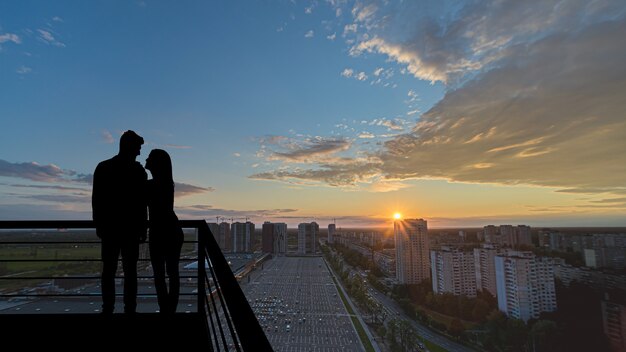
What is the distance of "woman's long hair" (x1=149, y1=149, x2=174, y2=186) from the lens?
1724mm

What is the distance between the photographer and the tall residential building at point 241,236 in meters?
60.3

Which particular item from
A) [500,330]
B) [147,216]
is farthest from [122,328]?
[500,330]

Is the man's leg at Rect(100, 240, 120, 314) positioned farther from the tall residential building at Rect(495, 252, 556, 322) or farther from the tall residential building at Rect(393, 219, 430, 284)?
the tall residential building at Rect(393, 219, 430, 284)

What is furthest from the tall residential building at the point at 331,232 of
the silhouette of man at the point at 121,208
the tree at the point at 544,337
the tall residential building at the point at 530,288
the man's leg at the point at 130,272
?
the silhouette of man at the point at 121,208

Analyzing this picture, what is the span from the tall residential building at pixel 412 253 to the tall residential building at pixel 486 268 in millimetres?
7731

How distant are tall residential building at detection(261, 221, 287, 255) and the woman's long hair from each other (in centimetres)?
6724

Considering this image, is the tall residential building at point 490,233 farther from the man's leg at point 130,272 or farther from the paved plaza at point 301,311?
the man's leg at point 130,272

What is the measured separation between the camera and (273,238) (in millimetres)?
67812

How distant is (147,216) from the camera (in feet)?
5.88

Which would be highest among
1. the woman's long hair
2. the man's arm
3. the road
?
the woman's long hair

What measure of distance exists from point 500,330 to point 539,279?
7055mm

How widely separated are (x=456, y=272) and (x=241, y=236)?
38181mm

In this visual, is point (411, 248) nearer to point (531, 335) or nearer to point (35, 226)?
point (531, 335)

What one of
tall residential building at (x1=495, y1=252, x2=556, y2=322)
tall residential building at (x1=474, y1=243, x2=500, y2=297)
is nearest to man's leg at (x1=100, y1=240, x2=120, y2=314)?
tall residential building at (x1=495, y1=252, x2=556, y2=322)
